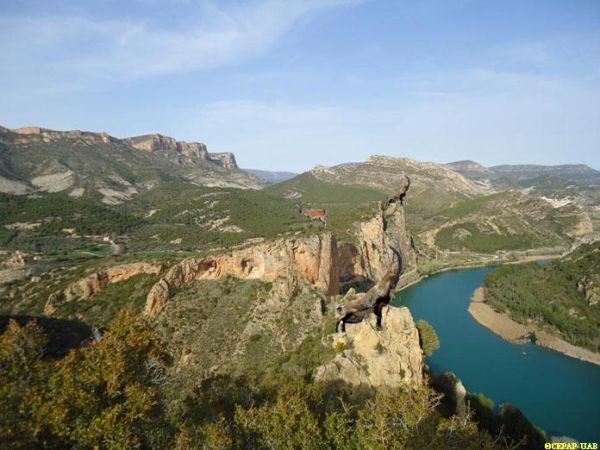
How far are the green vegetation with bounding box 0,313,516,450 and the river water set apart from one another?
28655 millimetres

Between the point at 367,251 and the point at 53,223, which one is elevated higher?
the point at 53,223

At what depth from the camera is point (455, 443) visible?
11500 millimetres

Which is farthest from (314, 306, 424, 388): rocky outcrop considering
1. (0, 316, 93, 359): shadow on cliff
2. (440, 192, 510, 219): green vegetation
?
(440, 192, 510, 219): green vegetation

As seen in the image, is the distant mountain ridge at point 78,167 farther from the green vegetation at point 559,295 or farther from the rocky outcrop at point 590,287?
the rocky outcrop at point 590,287

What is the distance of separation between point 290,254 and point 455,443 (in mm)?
26863

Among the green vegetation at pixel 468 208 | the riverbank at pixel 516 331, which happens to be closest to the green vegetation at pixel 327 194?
the green vegetation at pixel 468 208

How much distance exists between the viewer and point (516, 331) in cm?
5488

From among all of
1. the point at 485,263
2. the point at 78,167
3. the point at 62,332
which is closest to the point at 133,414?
the point at 62,332

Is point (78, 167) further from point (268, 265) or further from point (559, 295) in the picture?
point (559, 295)

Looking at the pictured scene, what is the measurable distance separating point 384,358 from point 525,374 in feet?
94.2

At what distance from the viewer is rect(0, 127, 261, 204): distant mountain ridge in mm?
131125

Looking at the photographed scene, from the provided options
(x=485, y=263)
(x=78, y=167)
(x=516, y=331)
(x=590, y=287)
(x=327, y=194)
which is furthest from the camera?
(x=327, y=194)

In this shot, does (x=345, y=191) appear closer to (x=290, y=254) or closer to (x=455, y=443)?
(x=290, y=254)

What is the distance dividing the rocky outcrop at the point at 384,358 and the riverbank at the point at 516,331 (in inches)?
1379
